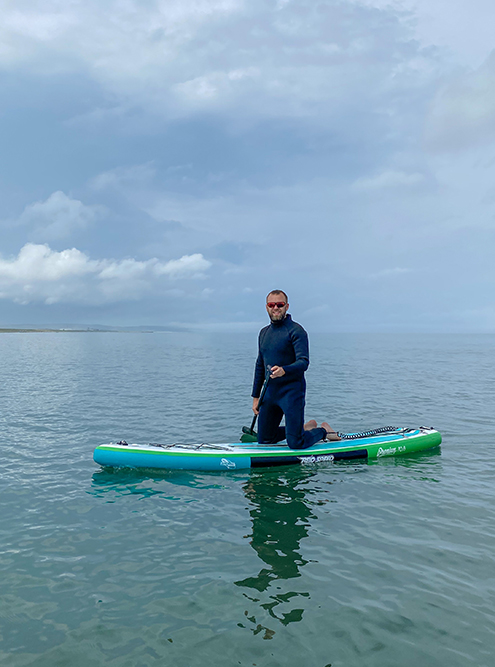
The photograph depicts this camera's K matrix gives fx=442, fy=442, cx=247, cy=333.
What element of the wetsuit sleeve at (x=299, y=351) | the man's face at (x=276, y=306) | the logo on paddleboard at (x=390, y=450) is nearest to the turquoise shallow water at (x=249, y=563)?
the logo on paddleboard at (x=390, y=450)

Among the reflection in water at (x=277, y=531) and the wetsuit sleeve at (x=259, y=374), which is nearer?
the reflection in water at (x=277, y=531)

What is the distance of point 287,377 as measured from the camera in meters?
10.2

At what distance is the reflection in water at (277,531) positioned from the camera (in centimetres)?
547

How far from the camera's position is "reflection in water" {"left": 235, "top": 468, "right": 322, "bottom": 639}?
215 inches

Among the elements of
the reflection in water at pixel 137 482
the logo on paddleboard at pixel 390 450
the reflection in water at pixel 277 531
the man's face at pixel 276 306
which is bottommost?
the reflection in water at pixel 137 482

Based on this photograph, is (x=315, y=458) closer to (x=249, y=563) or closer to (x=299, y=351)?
(x=299, y=351)

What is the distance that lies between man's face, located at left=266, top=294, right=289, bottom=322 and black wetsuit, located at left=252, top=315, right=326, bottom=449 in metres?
0.24

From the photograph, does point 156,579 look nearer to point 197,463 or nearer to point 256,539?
point 256,539

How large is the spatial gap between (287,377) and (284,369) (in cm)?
55

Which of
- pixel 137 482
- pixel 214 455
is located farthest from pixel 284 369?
pixel 137 482

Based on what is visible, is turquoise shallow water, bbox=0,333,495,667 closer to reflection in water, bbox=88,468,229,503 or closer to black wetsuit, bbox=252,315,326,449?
reflection in water, bbox=88,468,229,503

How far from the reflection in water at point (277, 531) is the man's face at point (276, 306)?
3772 mm

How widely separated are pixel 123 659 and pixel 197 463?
19.8ft

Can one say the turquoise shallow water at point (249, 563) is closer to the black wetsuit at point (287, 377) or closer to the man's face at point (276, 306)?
the black wetsuit at point (287, 377)
